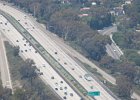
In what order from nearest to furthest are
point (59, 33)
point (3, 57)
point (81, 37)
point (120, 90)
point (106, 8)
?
point (120, 90) → point (3, 57) → point (81, 37) → point (59, 33) → point (106, 8)

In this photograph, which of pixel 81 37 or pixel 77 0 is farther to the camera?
pixel 77 0

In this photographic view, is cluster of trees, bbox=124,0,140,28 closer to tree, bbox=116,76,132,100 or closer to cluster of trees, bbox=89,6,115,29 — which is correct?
cluster of trees, bbox=89,6,115,29

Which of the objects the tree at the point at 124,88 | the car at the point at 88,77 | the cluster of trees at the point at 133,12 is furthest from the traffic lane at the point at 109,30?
the tree at the point at 124,88

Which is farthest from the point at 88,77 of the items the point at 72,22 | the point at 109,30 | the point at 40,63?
the point at 109,30

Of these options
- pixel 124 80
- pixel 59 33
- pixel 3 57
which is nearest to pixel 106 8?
pixel 59 33

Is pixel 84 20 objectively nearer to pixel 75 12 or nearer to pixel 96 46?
pixel 75 12

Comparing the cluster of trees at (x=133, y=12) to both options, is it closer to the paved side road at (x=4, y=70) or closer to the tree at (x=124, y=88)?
the paved side road at (x=4, y=70)

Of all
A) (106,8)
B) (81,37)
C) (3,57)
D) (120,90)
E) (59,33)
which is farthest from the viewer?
(106,8)
